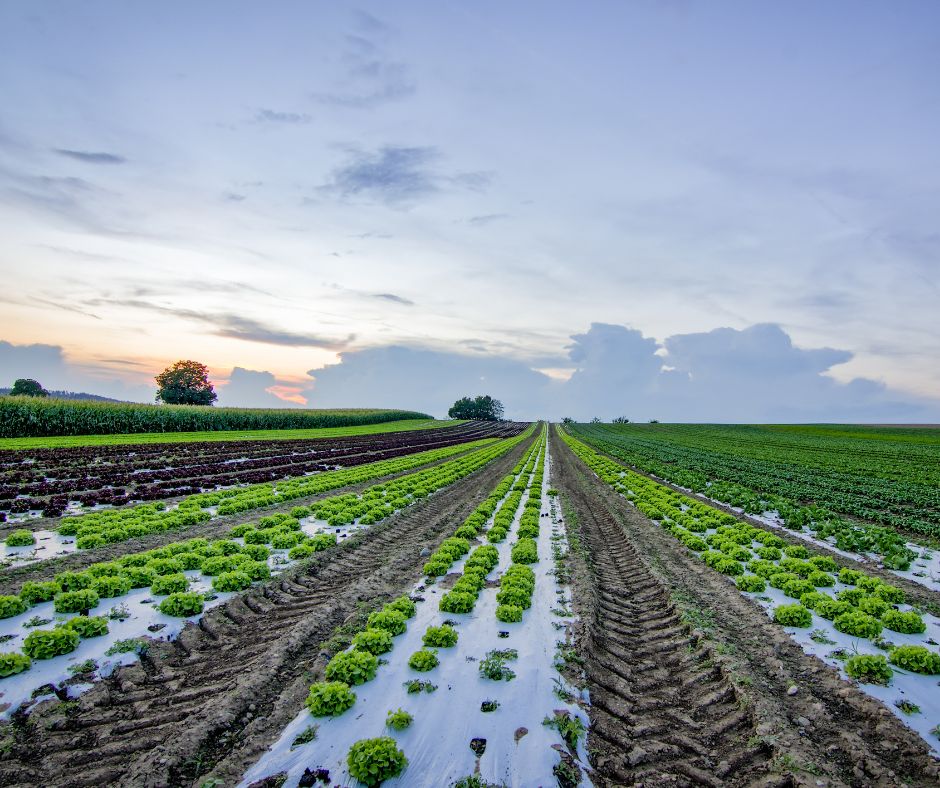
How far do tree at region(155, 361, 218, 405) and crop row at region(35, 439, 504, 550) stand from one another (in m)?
107

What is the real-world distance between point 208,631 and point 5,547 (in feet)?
32.5

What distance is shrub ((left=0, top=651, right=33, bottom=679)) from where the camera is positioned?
25.7ft

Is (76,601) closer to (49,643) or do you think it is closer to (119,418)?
(49,643)

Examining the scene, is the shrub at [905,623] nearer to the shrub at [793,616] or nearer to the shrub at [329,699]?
the shrub at [793,616]

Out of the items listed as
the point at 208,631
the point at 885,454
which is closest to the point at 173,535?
the point at 208,631

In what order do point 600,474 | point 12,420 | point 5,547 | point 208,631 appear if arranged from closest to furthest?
point 208,631 → point 5,547 → point 600,474 → point 12,420

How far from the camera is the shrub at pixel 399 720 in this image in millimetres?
6953

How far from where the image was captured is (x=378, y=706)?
24.6 ft

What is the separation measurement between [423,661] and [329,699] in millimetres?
1863

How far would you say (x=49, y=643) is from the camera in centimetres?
838

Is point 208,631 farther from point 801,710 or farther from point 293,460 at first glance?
point 293,460

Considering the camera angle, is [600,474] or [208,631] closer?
[208,631]

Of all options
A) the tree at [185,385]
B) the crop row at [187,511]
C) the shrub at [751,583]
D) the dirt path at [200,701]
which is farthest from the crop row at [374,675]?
the tree at [185,385]

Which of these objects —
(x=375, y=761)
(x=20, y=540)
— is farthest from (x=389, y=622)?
(x=20, y=540)
